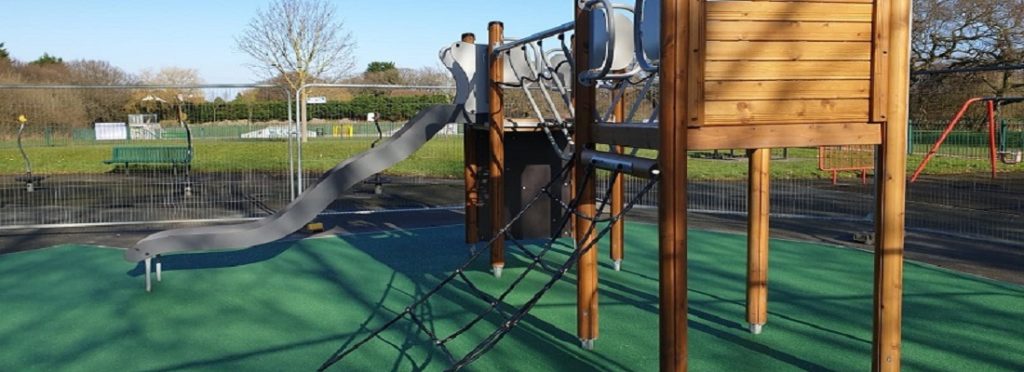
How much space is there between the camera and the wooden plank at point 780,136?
3838 millimetres

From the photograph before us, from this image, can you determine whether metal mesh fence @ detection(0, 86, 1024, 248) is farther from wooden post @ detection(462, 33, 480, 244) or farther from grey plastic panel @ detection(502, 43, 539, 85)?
grey plastic panel @ detection(502, 43, 539, 85)

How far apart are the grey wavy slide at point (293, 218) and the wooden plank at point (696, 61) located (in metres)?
3.85

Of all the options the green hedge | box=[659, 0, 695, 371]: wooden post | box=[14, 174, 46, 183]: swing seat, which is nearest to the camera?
box=[659, 0, 695, 371]: wooden post

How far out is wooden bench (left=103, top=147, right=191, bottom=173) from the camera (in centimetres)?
1370

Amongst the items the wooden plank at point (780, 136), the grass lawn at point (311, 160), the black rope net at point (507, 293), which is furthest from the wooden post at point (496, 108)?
the grass lawn at point (311, 160)

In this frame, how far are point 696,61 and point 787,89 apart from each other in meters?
0.55

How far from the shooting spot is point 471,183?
8.38 m

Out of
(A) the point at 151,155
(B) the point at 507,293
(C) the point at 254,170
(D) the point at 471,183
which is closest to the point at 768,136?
(B) the point at 507,293

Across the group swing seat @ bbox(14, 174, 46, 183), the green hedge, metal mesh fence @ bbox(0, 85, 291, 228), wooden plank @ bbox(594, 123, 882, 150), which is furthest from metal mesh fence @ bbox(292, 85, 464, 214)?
wooden plank @ bbox(594, 123, 882, 150)

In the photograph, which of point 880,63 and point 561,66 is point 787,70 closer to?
point 880,63

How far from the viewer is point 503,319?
20.5 feet

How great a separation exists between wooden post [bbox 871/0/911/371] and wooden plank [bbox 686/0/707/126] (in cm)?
109

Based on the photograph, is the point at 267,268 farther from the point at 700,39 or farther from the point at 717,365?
the point at 700,39

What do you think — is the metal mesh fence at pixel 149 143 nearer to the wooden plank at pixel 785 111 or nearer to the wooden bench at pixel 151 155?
the wooden bench at pixel 151 155
